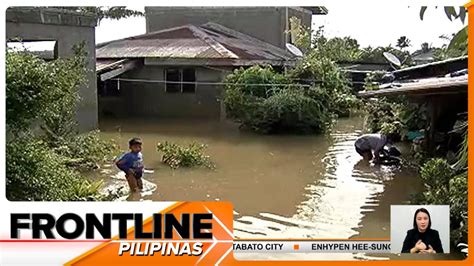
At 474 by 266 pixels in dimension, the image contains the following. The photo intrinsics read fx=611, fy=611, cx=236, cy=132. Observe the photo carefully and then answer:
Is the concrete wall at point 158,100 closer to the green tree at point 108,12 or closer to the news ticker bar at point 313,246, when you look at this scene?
the green tree at point 108,12

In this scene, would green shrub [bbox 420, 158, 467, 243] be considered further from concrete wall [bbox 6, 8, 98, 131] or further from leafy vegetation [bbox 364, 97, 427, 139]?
concrete wall [bbox 6, 8, 98, 131]

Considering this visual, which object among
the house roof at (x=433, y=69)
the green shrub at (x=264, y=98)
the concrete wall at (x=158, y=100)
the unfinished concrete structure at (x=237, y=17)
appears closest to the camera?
the unfinished concrete structure at (x=237, y=17)

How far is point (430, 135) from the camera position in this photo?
13.2ft

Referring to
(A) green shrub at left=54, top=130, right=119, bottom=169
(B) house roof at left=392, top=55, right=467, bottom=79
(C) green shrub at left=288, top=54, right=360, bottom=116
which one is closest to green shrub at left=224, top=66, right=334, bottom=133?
(C) green shrub at left=288, top=54, right=360, bottom=116

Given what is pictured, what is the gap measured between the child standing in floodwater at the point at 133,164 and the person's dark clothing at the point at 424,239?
137cm

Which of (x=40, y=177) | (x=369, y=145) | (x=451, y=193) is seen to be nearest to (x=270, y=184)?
(x=369, y=145)

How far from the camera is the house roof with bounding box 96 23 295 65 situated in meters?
3.27

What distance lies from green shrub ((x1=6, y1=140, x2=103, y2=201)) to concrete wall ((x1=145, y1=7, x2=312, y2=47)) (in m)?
0.90

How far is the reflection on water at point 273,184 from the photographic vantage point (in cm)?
300

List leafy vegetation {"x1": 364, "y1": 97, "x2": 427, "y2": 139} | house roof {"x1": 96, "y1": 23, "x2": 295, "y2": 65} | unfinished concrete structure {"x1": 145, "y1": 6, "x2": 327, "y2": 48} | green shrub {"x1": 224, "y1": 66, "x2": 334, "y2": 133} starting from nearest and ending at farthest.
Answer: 1. unfinished concrete structure {"x1": 145, "y1": 6, "x2": 327, "y2": 48}
2. house roof {"x1": 96, "y1": 23, "x2": 295, "y2": 65}
3. green shrub {"x1": 224, "y1": 66, "x2": 334, "y2": 133}
4. leafy vegetation {"x1": 364, "y1": 97, "x2": 427, "y2": 139}

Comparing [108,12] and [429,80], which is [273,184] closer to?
[429,80]

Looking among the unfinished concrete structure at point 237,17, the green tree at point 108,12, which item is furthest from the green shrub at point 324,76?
the green tree at point 108,12

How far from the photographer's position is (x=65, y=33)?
380cm

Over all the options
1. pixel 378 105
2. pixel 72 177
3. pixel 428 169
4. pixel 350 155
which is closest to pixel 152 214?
pixel 72 177
